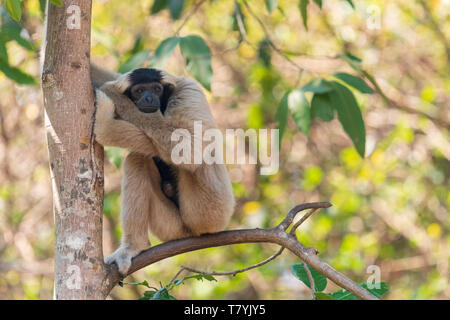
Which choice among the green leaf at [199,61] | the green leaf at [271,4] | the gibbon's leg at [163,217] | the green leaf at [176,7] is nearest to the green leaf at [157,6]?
the green leaf at [176,7]

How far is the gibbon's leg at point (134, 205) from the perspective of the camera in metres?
4.41

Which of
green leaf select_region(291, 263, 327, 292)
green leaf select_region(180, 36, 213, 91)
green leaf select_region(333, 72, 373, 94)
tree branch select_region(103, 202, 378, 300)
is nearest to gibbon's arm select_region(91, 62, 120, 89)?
green leaf select_region(180, 36, 213, 91)

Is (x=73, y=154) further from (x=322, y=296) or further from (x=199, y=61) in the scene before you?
(x=199, y=61)

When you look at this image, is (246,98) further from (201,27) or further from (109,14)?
(109,14)

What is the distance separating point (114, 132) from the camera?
3826 millimetres

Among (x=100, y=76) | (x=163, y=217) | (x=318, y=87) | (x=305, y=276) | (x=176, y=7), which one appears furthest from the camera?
(x=176, y=7)

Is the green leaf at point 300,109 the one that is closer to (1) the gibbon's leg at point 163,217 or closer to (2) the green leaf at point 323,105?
(2) the green leaf at point 323,105

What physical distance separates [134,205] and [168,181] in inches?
25.7

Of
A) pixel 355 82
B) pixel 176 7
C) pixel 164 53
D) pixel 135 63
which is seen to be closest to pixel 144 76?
pixel 164 53

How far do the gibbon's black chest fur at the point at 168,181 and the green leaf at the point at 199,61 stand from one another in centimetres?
88

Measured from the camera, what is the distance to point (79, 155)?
11.0 ft

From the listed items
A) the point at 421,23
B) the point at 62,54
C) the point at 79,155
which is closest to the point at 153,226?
the point at 79,155

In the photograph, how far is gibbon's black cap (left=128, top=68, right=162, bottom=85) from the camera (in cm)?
465

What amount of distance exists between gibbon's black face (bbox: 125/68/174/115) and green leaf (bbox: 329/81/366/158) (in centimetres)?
157
